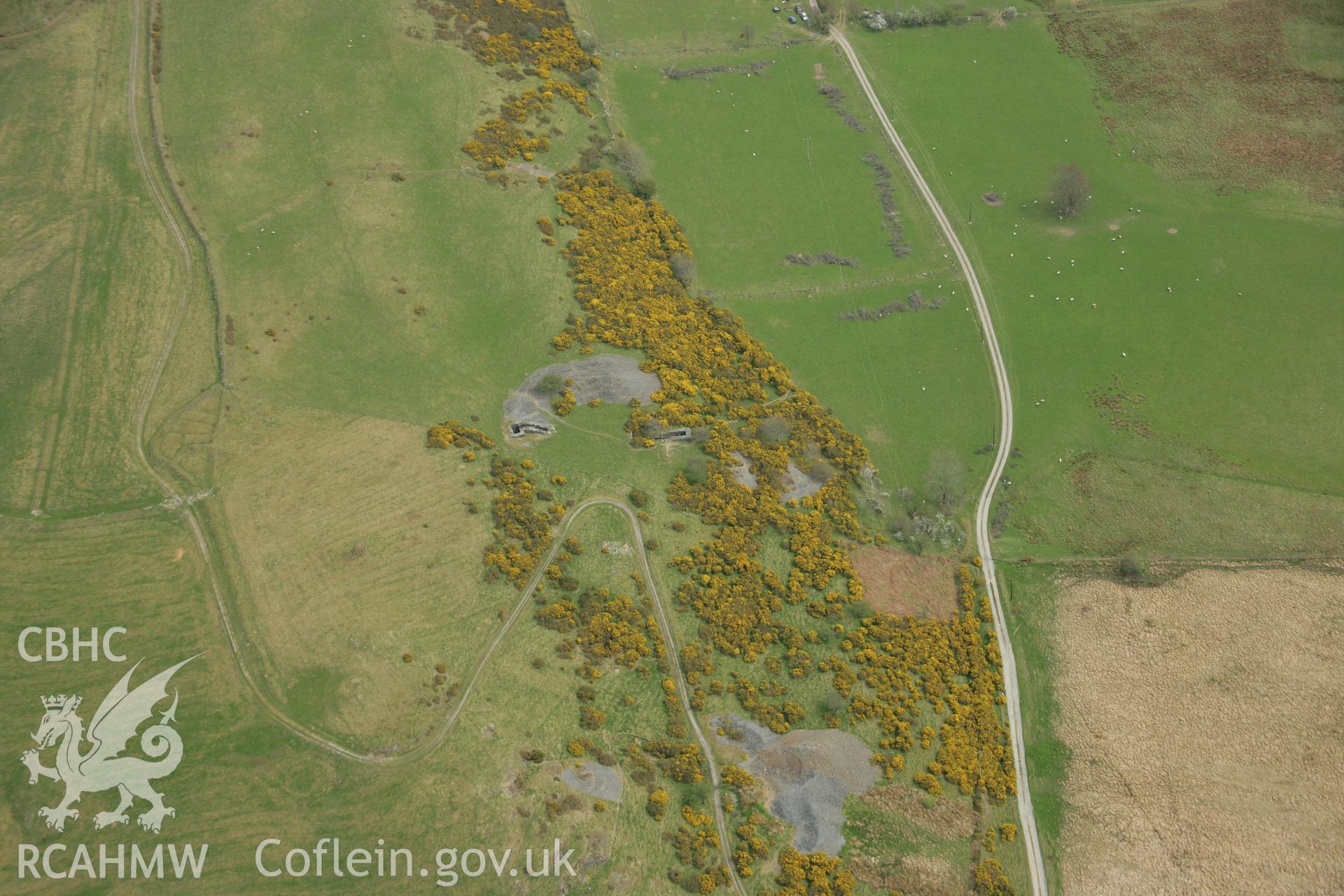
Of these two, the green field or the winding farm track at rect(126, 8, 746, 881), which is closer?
the winding farm track at rect(126, 8, 746, 881)

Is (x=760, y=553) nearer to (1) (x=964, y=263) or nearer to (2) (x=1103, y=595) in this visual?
(2) (x=1103, y=595)

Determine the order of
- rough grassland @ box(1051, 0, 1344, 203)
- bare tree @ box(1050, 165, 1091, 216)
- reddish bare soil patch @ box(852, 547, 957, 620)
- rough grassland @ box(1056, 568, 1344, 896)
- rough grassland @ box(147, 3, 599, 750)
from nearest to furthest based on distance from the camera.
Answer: rough grassland @ box(1056, 568, 1344, 896) < rough grassland @ box(147, 3, 599, 750) < reddish bare soil patch @ box(852, 547, 957, 620) < bare tree @ box(1050, 165, 1091, 216) < rough grassland @ box(1051, 0, 1344, 203)

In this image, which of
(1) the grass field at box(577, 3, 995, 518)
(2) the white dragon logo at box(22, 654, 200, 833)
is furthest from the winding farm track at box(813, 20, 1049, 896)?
(2) the white dragon logo at box(22, 654, 200, 833)

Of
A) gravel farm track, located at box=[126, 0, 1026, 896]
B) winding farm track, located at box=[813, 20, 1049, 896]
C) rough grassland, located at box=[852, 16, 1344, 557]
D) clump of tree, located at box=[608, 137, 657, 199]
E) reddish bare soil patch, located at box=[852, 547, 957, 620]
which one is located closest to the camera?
gravel farm track, located at box=[126, 0, 1026, 896]

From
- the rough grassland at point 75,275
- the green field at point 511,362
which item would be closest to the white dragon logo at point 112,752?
the green field at point 511,362

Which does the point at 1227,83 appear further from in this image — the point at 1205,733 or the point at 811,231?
the point at 1205,733

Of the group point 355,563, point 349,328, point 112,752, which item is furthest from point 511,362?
point 112,752

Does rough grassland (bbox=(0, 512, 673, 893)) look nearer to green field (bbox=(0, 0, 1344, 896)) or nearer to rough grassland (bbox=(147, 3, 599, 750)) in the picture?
green field (bbox=(0, 0, 1344, 896))

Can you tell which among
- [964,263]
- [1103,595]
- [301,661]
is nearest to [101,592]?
[301,661]
